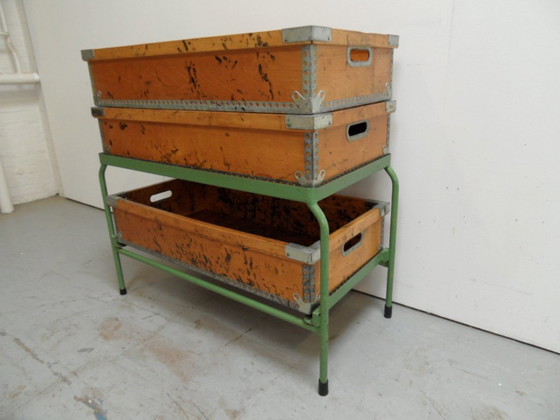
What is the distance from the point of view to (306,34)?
3.74ft

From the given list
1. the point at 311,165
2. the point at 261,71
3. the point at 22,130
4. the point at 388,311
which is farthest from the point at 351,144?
the point at 22,130

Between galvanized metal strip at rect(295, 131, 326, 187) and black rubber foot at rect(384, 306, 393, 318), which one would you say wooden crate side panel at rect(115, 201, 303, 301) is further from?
black rubber foot at rect(384, 306, 393, 318)

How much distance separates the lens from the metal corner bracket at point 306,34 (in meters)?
1.13

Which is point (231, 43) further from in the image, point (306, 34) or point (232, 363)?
point (232, 363)

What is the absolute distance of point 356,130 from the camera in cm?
171

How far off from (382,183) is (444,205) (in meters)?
0.31

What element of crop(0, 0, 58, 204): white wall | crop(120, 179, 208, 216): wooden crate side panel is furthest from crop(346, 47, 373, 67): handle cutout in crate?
crop(0, 0, 58, 204): white wall

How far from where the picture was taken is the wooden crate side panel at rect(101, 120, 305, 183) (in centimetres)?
133

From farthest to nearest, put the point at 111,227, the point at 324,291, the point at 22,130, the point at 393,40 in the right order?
the point at 22,130 → the point at 111,227 → the point at 393,40 → the point at 324,291

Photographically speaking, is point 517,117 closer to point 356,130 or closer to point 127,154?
point 356,130

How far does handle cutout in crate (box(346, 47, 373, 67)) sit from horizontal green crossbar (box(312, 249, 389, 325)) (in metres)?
0.81

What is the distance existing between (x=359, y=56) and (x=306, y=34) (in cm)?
45

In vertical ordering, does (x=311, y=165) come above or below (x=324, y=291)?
above

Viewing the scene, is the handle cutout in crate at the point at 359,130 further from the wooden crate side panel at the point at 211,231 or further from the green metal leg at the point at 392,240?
the wooden crate side panel at the point at 211,231
